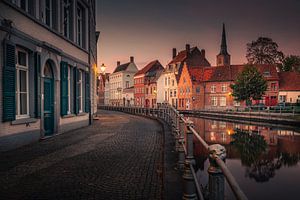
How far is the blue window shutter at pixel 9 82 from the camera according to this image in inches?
329

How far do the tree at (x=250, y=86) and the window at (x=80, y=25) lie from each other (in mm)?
33428

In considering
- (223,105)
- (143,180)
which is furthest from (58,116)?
(223,105)

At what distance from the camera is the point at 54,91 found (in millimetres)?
12297

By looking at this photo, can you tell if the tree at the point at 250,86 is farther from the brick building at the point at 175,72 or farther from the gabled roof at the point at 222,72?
the brick building at the point at 175,72

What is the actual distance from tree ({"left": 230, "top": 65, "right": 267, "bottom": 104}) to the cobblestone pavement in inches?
1523

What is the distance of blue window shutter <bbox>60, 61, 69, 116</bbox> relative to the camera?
1294 cm

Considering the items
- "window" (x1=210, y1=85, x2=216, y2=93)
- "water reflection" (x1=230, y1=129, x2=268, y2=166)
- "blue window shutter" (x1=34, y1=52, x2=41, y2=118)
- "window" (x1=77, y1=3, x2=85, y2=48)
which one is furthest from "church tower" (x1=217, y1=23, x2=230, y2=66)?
"blue window shutter" (x1=34, y1=52, x2=41, y2=118)

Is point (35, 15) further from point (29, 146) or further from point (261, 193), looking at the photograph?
point (261, 193)

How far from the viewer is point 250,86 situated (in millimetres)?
44344

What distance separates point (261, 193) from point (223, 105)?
46789 mm

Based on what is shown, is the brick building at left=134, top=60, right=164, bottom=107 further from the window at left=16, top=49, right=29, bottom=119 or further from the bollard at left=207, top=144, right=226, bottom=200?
the bollard at left=207, top=144, right=226, bottom=200

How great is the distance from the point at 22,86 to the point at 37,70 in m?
0.86

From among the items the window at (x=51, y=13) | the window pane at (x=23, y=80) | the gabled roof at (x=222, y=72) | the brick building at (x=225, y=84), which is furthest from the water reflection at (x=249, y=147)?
the gabled roof at (x=222, y=72)

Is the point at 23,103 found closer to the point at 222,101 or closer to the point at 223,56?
the point at 222,101
